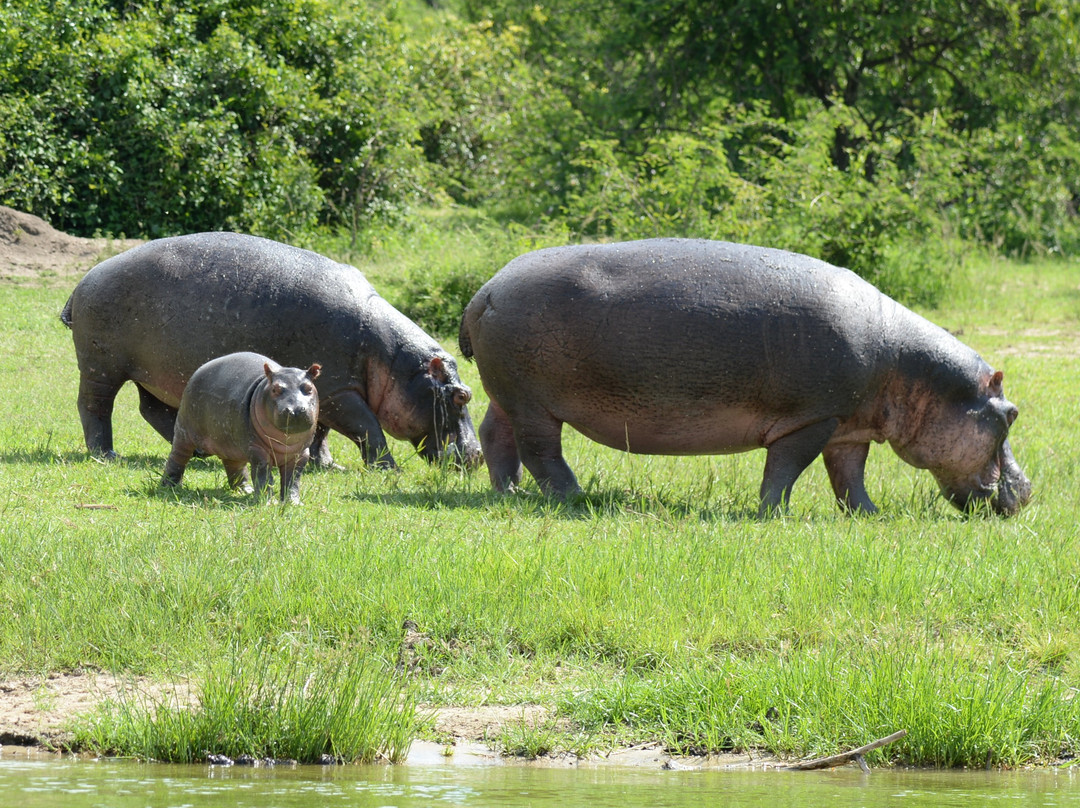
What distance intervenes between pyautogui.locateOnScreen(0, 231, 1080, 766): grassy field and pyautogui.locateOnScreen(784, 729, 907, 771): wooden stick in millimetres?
111

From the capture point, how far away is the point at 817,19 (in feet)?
71.7

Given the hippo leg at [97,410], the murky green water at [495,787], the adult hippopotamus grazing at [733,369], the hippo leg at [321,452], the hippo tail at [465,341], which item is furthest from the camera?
the hippo leg at [97,410]

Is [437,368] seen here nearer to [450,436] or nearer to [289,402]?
[450,436]

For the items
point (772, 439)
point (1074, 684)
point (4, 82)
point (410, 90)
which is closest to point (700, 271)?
point (772, 439)

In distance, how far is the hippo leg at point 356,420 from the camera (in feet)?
29.9

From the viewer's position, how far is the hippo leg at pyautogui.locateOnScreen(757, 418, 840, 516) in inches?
317

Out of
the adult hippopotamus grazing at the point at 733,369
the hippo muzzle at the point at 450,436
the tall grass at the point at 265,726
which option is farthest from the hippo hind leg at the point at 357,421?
the tall grass at the point at 265,726

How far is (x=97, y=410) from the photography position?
946cm

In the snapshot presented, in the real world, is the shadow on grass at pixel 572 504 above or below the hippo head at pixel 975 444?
below

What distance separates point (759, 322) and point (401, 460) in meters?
2.64

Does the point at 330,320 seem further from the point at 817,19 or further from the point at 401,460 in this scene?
the point at 817,19

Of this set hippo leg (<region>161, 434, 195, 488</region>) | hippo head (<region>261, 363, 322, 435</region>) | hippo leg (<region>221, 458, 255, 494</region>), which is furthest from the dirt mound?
hippo head (<region>261, 363, 322, 435</region>)

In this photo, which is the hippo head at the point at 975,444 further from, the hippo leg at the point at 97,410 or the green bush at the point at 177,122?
the green bush at the point at 177,122

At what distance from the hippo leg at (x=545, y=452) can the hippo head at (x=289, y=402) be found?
4.63 feet
